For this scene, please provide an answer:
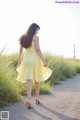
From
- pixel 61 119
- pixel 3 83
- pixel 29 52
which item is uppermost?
pixel 29 52

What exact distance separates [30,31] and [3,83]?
116 centimetres

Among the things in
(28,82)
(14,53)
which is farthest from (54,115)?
(14,53)

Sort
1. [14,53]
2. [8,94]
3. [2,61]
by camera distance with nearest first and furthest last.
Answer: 1. [8,94]
2. [2,61]
3. [14,53]

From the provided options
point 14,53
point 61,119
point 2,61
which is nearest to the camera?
point 61,119

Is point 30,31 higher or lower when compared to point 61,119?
higher

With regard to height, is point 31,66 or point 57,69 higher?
point 31,66

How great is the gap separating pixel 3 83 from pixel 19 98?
51 cm

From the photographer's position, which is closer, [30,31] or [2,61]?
[30,31]

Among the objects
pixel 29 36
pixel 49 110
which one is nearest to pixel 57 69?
pixel 29 36

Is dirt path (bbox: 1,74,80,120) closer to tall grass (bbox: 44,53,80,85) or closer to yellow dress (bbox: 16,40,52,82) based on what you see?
yellow dress (bbox: 16,40,52,82)

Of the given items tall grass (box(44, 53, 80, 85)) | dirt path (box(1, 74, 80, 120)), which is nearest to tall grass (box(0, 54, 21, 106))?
dirt path (box(1, 74, 80, 120))

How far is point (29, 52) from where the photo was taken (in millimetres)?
Result: 8078

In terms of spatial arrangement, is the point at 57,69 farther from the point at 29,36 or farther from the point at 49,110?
the point at 49,110

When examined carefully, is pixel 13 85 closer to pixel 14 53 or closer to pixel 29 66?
pixel 29 66
